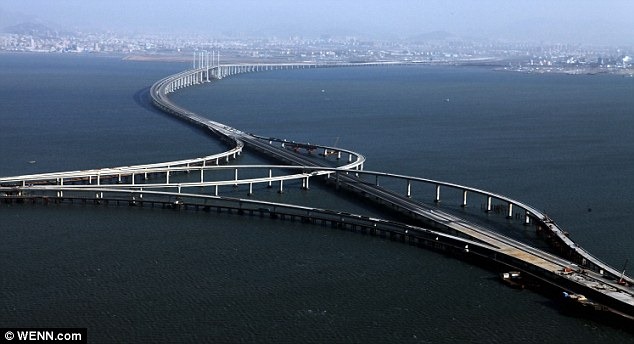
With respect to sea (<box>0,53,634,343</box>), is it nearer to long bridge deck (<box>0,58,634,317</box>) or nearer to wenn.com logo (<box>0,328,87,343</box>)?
wenn.com logo (<box>0,328,87,343</box>)

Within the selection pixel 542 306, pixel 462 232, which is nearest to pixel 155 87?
pixel 462 232

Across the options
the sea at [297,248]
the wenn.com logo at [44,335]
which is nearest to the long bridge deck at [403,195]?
the sea at [297,248]

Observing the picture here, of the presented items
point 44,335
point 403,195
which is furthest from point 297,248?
point 44,335

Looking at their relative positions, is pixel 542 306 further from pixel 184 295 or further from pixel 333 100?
pixel 333 100

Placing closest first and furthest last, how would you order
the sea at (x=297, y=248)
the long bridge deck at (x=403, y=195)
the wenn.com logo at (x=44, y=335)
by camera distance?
the wenn.com logo at (x=44, y=335) → the sea at (x=297, y=248) → the long bridge deck at (x=403, y=195)

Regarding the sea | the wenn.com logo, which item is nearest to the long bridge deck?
the sea

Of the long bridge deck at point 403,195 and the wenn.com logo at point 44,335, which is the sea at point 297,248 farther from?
the long bridge deck at point 403,195
